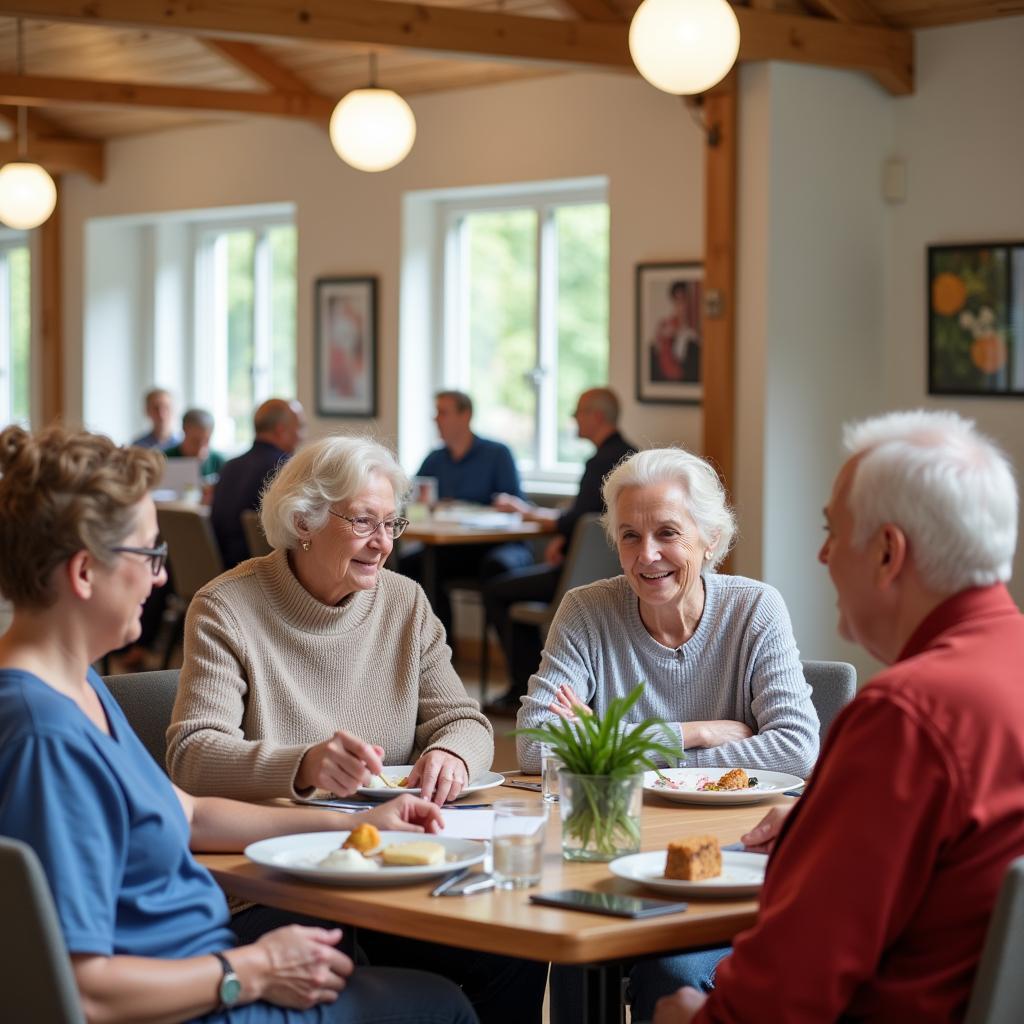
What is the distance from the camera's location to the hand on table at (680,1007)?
6.33ft

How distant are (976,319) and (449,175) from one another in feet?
10.1

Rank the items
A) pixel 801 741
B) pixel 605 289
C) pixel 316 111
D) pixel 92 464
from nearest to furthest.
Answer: pixel 92 464
pixel 801 741
pixel 605 289
pixel 316 111

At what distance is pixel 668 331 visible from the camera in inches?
301

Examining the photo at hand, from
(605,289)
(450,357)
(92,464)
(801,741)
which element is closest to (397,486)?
A: (801,741)

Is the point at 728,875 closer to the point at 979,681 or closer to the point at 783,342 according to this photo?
the point at 979,681

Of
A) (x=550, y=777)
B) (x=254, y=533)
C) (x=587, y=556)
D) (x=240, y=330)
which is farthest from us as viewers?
(x=240, y=330)

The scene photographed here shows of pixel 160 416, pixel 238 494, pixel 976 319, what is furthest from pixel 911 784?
pixel 160 416

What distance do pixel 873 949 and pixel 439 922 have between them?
1.68ft

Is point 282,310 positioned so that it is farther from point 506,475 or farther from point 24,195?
point 506,475

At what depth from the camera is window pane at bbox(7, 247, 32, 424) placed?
12.4 m

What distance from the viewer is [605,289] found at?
849 cm

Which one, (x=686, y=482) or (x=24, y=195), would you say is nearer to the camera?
(x=686, y=482)

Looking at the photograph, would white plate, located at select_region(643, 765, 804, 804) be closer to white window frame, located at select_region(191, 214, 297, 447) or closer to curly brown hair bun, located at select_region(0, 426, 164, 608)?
curly brown hair bun, located at select_region(0, 426, 164, 608)

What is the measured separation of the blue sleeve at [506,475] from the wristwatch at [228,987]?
6.04 m
